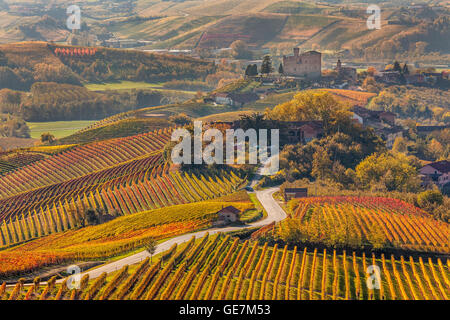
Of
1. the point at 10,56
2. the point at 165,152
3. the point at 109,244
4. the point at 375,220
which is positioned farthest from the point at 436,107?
the point at 10,56

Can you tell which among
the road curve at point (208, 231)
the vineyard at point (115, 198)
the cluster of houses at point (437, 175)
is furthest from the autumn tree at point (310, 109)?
the road curve at point (208, 231)

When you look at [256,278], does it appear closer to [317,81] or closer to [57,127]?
[57,127]

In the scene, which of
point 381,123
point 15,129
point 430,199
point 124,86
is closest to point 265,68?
point 381,123

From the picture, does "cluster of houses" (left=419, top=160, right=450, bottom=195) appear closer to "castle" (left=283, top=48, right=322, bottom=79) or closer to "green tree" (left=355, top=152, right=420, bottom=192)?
"green tree" (left=355, top=152, right=420, bottom=192)

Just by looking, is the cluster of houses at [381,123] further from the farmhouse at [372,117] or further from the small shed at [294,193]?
the small shed at [294,193]

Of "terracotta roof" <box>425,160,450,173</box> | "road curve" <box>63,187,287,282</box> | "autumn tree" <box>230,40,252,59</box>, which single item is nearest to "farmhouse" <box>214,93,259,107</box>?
"terracotta roof" <box>425,160,450,173</box>

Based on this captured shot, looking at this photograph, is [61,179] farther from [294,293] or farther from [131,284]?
[294,293]
